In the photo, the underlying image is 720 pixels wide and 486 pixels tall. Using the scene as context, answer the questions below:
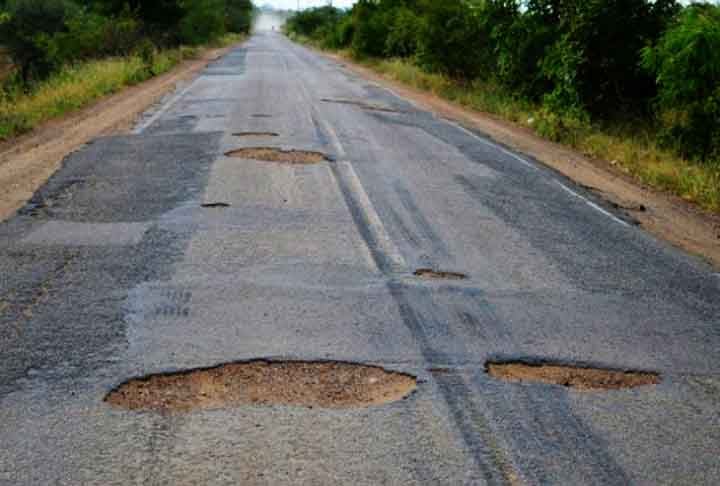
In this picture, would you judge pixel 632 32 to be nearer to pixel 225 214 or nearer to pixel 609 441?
pixel 225 214

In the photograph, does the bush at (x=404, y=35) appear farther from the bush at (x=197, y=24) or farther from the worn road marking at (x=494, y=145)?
the bush at (x=197, y=24)

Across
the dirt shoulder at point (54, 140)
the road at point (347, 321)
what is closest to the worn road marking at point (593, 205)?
the road at point (347, 321)

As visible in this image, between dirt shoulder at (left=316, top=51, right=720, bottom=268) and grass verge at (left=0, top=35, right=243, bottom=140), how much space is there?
7.62 meters

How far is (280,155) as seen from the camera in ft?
33.9

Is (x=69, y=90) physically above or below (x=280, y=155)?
below

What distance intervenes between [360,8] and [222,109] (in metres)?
31.1

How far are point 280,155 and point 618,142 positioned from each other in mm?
6467

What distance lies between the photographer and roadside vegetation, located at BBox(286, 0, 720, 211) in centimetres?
1213

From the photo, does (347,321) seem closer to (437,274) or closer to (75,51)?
(437,274)

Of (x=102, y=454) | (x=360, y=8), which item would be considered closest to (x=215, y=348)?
(x=102, y=454)

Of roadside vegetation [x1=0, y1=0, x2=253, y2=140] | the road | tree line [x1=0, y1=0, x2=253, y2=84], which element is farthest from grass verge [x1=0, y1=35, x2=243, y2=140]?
the road

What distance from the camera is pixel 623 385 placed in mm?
4285

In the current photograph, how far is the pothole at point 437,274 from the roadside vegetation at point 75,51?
8482 millimetres

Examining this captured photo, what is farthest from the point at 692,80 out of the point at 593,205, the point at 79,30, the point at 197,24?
the point at 197,24
